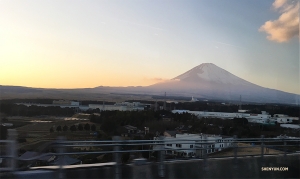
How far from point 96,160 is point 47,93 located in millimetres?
3129

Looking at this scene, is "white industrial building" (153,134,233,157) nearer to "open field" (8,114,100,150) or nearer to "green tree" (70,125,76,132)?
"open field" (8,114,100,150)

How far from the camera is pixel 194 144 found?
10617 millimetres

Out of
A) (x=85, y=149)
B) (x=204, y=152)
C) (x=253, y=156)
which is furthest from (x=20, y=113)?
(x=253, y=156)

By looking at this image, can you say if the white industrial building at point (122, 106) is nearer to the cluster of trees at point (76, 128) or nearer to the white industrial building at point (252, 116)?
the cluster of trees at point (76, 128)

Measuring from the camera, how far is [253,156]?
12.1 m

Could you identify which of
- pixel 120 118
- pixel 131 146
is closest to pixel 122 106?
pixel 120 118

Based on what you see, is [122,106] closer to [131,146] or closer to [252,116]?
[131,146]

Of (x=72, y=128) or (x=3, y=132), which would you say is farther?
(x=72, y=128)

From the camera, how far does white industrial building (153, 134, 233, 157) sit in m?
10.0

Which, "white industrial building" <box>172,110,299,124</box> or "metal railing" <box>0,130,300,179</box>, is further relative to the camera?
→ "white industrial building" <box>172,110,299,124</box>

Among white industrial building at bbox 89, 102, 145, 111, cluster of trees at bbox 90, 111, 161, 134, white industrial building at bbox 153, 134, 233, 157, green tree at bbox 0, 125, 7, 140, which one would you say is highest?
white industrial building at bbox 89, 102, 145, 111

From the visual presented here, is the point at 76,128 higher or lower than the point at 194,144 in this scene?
higher

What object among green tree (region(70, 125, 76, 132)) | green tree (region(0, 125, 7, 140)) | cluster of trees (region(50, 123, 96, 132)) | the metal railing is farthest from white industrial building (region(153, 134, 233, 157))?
green tree (region(0, 125, 7, 140))

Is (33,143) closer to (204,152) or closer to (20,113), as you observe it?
(20,113)
